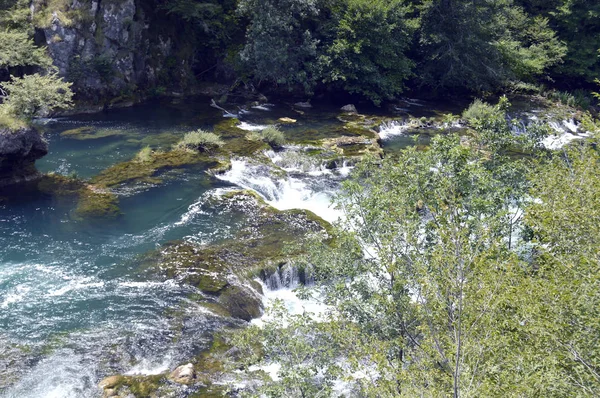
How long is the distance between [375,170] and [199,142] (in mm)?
17483

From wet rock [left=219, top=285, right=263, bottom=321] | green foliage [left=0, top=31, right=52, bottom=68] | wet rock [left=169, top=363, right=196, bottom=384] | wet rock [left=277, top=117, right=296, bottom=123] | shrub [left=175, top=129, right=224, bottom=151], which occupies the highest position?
green foliage [left=0, top=31, right=52, bottom=68]

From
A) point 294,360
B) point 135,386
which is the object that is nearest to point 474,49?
point 135,386

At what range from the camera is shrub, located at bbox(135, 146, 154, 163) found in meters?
27.4

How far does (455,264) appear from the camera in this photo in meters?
8.33

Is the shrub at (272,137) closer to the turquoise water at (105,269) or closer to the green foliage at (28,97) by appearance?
the turquoise water at (105,269)

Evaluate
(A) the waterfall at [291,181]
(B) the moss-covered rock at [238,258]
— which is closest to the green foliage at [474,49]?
(A) the waterfall at [291,181]

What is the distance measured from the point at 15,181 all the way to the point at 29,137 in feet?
9.31

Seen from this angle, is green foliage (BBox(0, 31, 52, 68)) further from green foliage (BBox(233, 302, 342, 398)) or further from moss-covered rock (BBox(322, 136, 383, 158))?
green foliage (BBox(233, 302, 342, 398))

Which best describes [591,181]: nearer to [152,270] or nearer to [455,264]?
[455,264]

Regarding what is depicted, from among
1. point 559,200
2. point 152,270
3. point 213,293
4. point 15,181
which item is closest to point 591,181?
point 559,200

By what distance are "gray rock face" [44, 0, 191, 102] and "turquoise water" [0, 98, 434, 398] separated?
6.96 m

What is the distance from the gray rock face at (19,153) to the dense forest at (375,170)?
158mm

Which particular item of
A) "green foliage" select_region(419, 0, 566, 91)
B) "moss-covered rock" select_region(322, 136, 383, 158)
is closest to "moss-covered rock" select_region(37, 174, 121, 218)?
"moss-covered rock" select_region(322, 136, 383, 158)

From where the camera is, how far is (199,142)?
29016 millimetres
